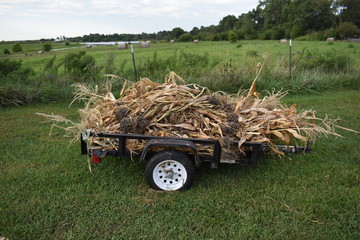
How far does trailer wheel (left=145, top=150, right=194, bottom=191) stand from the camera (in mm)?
3260

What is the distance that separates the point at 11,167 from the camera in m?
4.12

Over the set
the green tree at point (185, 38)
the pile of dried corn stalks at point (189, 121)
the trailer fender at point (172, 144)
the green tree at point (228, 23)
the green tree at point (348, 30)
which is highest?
the green tree at point (228, 23)

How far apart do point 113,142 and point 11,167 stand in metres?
1.70

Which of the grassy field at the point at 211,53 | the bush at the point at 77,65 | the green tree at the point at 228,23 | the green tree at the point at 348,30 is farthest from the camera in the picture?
the green tree at the point at 228,23

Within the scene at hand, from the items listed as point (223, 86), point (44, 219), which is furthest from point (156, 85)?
point (223, 86)

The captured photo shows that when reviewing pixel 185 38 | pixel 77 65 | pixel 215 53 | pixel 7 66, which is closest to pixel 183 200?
pixel 77 65

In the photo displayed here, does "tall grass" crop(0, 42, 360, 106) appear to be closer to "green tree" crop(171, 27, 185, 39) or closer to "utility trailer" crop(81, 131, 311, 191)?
"utility trailer" crop(81, 131, 311, 191)

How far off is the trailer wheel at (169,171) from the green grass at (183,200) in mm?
107

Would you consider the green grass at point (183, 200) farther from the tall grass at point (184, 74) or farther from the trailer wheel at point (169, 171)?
the tall grass at point (184, 74)

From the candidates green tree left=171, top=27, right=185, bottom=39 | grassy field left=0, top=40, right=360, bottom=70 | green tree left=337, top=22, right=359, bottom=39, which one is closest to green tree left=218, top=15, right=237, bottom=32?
green tree left=171, top=27, right=185, bottom=39

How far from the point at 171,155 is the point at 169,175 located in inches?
11.6

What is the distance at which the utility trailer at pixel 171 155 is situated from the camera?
3.23 metres

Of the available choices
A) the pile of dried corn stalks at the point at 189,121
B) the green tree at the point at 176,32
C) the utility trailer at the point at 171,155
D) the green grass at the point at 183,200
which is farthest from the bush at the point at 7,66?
the green tree at the point at 176,32

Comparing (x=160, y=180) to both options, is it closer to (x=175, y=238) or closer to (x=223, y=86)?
(x=175, y=238)
